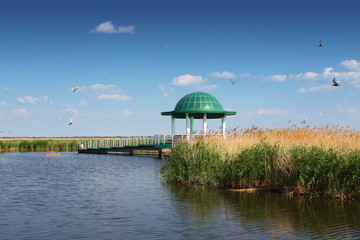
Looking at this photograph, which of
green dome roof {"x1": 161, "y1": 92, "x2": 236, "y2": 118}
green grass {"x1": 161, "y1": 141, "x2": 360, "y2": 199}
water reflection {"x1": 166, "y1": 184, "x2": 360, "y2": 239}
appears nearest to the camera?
water reflection {"x1": 166, "y1": 184, "x2": 360, "y2": 239}

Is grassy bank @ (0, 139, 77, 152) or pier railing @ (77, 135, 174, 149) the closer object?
pier railing @ (77, 135, 174, 149)

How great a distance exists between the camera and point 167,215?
35.3 feet

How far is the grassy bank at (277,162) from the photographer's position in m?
12.3

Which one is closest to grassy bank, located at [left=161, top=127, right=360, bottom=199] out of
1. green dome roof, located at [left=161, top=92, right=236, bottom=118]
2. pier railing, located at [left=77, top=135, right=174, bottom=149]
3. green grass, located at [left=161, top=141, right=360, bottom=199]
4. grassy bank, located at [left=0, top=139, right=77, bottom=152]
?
green grass, located at [left=161, top=141, right=360, bottom=199]

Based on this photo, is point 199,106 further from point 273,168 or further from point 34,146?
point 34,146

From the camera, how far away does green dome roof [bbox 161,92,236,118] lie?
35625 mm

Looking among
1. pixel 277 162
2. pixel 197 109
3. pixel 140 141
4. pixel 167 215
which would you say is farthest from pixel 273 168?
pixel 140 141

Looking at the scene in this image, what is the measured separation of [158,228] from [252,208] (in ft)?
11.7

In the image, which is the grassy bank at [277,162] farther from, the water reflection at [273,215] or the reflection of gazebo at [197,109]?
the reflection of gazebo at [197,109]

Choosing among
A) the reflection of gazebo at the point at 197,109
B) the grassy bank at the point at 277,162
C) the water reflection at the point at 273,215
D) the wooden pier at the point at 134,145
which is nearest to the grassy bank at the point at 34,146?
the wooden pier at the point at 134,145

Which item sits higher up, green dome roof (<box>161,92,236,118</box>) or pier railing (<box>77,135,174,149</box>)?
green dome roof (<box>161,92,236,118</box>)

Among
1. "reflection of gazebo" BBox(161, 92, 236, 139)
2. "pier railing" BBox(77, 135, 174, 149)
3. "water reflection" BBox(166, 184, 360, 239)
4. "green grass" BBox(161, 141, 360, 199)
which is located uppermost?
"reflection of gazebo" BBox(161, 92, 236, 139)

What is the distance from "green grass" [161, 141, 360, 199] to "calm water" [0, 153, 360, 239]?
25.5 inches

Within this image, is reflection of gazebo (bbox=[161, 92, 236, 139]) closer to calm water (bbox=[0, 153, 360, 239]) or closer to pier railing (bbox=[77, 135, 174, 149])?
pier railing (bbox=[77, 135, 174, 149])
